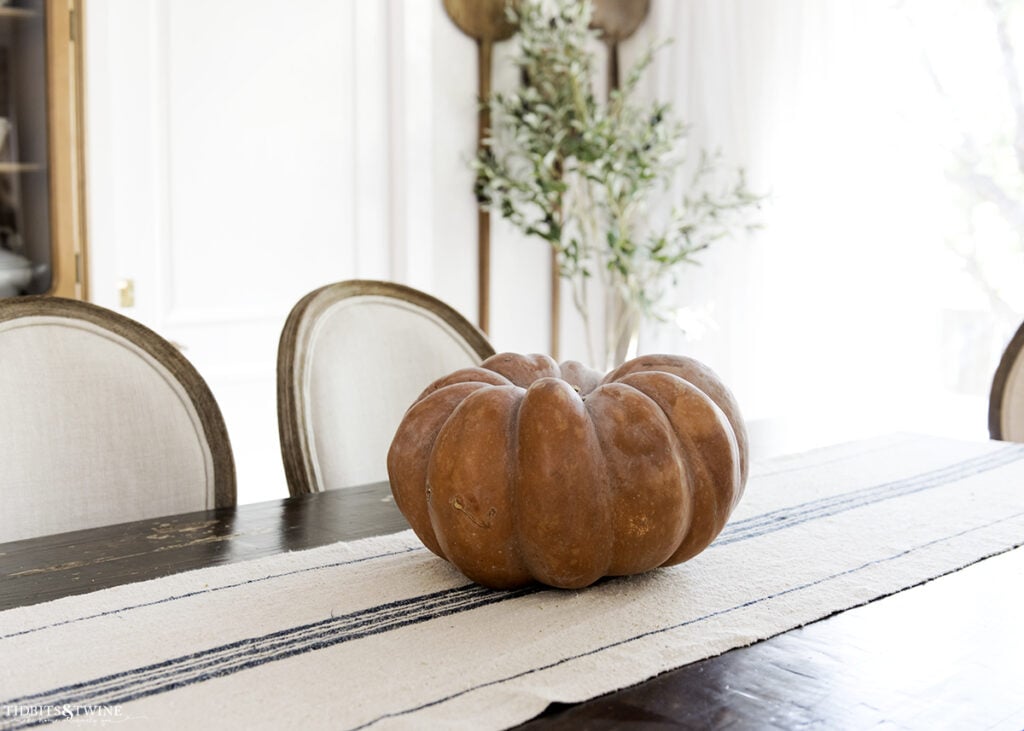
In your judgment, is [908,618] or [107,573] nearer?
[908,618]

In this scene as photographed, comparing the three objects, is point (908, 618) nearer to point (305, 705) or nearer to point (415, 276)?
point (305, 705)

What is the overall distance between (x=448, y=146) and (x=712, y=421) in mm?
2718

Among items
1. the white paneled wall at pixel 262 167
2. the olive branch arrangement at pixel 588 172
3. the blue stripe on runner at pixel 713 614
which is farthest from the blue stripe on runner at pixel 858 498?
the olive branch arrangement at pixel 588 172

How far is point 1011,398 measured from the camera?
1.75 metres

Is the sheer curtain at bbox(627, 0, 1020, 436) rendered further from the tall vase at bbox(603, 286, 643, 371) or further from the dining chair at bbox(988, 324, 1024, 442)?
the dining chair at bbox(988, 324, 1024, 442)

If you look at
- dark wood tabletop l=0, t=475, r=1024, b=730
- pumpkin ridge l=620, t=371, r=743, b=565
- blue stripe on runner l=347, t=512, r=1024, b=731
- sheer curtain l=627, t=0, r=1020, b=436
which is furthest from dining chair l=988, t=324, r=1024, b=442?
sheer curtain l=627, t=0, r=1020, b=436

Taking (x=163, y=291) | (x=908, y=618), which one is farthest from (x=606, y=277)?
(x=908, y=618)

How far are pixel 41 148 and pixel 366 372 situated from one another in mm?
1296

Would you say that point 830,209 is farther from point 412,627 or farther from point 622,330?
point 412,627

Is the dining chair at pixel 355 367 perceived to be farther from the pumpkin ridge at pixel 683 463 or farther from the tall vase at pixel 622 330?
the tall vase at pixel 622 330

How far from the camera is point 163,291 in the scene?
2.78 m

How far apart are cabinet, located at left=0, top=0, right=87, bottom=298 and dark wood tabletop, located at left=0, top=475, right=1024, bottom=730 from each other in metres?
1.51

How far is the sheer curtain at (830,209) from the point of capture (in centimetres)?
311

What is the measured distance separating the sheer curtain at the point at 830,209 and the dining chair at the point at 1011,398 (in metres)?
1.31
